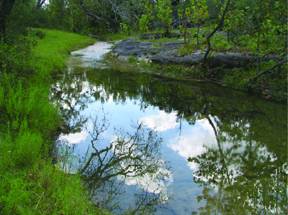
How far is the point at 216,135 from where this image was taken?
46.2 feet

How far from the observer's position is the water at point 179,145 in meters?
8.97

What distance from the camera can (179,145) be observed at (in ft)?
42.2

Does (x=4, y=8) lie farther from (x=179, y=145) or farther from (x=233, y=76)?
(x=233, y=76)

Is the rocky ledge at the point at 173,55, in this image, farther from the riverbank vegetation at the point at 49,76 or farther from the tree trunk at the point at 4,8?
the tree trunk at the point at 4,8

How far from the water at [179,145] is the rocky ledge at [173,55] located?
277cm

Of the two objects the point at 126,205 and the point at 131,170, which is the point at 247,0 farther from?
the point at 126,205

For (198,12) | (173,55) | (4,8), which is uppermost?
(4,8)

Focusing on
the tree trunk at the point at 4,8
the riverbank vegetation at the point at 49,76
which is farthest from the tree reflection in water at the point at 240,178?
the tree trunk at the point at 4,8

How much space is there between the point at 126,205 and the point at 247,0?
17.3m

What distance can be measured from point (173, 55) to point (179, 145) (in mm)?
16140

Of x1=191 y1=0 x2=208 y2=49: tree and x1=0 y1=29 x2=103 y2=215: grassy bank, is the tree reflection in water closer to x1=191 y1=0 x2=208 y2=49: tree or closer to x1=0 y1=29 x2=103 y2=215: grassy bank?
x1=0 y1=29 x2=103 y2=215: grassy bank

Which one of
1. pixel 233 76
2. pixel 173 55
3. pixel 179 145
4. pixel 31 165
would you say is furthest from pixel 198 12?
pixel 31 165

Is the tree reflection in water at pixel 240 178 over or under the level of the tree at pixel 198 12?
under

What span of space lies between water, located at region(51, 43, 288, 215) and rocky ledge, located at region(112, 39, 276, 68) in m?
2.77
